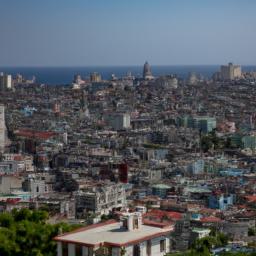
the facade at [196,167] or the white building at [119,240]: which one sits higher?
the white building at [119,240]

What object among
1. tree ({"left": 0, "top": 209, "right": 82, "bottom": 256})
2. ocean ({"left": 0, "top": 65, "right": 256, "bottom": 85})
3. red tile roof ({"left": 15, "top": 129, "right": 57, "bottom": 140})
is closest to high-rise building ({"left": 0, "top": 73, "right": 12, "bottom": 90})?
ocean ({"left": 0, "top": 65, "right": 256, "bottom": 85})

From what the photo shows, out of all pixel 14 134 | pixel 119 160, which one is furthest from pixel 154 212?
pixel 14 134

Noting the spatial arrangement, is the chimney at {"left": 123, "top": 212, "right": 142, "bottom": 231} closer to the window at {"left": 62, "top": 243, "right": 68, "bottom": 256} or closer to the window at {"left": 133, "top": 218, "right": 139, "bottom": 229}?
the window at {"left": 133, "top": 218, "right": 139, "bottom": 229}

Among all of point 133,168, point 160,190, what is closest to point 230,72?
point 133,168

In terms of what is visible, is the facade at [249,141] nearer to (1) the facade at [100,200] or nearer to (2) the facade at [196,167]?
→ (2) the facade at [196,167]

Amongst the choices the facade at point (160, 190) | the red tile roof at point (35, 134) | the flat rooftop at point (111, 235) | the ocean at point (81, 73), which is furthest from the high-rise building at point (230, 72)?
the flat rooftop at point (111, 235)

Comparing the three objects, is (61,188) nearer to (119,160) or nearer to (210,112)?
(119,160)
